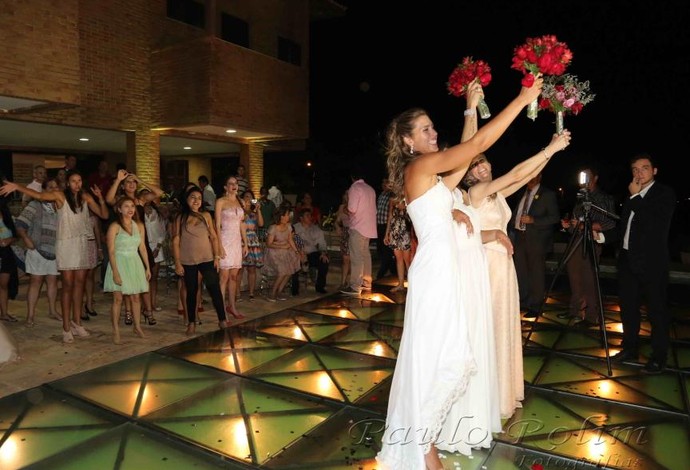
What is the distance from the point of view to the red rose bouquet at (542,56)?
3.08 m

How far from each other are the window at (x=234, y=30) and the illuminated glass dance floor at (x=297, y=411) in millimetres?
11595

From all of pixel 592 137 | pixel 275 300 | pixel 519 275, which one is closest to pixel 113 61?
pixel 275 300

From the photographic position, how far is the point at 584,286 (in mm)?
7043

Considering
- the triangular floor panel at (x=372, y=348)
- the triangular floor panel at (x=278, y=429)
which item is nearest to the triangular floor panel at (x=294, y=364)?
the triangular floor panel at (x=372, y=348)

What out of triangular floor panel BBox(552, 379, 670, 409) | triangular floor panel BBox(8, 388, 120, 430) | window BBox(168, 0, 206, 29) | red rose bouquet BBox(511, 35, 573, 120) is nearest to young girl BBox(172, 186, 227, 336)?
triangular floor panel BBox(8, 388, 120, 430)

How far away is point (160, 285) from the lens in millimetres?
9961

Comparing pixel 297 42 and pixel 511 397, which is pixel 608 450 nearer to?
pixel 511 397

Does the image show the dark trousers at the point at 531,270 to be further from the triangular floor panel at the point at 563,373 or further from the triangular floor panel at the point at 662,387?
the triangular floor panel at the point at 662,387

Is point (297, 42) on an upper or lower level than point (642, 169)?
upper

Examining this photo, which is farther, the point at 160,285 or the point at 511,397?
the point at 160,285

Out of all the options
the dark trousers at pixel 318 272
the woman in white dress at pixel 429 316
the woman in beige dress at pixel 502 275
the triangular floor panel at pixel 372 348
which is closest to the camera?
the woman in white dress at pixel 429 316

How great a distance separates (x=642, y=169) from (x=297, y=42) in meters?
14.3

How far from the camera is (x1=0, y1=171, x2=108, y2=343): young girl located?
19.7ft

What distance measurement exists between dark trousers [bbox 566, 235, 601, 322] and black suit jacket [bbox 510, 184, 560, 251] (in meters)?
0.47
